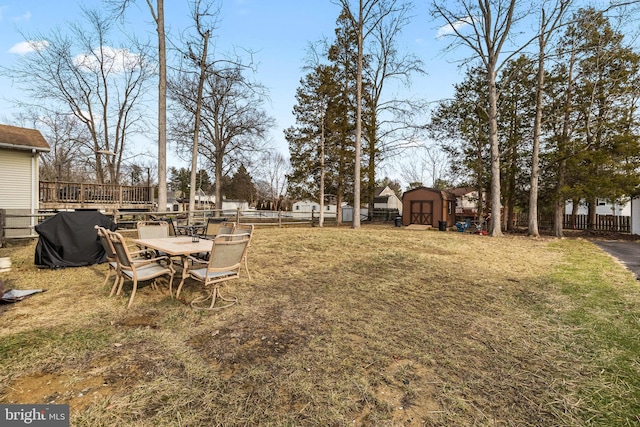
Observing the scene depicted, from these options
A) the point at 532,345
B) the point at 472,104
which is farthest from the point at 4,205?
the point at 472,104

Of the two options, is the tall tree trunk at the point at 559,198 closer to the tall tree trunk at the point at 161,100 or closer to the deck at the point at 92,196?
the tall tree trunk at the point at 161,100

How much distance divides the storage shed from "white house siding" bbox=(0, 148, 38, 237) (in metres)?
19.6

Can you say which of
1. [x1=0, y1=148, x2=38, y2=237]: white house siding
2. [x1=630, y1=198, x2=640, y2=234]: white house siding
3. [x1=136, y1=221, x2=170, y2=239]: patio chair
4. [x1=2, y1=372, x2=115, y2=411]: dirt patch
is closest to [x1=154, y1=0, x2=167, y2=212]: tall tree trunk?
[x1=136, y1=221, x2=170, y2=239]: patio chair

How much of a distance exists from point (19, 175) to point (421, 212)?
2062 centimetres

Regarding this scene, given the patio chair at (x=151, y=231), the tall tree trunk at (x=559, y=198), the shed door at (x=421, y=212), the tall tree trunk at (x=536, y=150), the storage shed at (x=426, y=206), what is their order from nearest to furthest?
the patio chair at (x=151, y=231)
the tall tree trunk at (x=536, y=150)
the tall tree trunk at (x=559, y=198)
the storage shed at (x=426, y=206)
the shed door at (x=421, y=212)

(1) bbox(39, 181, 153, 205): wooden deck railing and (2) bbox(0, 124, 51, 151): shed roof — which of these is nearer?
(2) bbox(0, 124, 51, 151): shed roof

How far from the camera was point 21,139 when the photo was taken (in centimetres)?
1053

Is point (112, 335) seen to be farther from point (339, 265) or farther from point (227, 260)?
point (339, 265)

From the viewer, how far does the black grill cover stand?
575cm

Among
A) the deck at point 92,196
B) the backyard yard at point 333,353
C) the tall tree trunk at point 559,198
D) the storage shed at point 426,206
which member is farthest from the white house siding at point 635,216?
the deck at point 92,196

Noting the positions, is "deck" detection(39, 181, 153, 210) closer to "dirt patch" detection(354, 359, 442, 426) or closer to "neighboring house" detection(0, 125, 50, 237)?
"neighboring house" detection(0, 125, 50, 237)

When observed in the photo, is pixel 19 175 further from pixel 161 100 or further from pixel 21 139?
pixel 161 100

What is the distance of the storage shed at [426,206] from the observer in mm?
19781

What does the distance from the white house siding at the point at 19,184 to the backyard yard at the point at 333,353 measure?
290 inches
